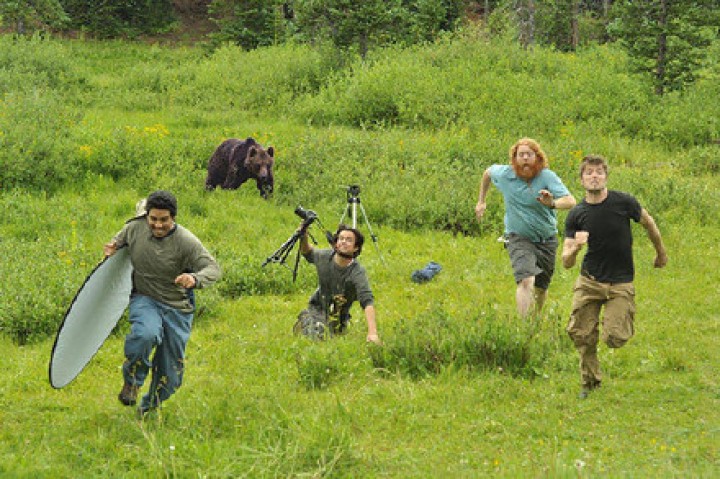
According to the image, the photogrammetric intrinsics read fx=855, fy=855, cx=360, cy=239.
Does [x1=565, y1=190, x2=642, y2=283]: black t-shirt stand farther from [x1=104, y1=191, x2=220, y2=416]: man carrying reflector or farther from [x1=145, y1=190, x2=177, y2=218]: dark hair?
[x1=145, y1=190, x2=177, y2=218]: dark hair

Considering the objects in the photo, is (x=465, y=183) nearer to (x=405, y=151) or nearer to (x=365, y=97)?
(x=405, y=151)

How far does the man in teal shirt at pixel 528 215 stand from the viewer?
896 cm

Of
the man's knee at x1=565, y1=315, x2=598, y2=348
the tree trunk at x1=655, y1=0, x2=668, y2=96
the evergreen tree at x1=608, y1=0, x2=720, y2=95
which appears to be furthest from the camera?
the tree trunk at x1=655, y1=0, x2=668, y2=96

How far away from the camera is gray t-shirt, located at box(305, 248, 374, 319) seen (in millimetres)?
8594

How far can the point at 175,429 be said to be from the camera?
6.74m

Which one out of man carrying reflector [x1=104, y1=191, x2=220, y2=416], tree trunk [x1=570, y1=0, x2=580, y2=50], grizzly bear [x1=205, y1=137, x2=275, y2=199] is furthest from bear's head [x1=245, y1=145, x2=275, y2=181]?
tree trunk [x1=570, y1=0, x2=580, y2=50]

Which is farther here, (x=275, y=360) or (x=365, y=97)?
(x=365, y=97)

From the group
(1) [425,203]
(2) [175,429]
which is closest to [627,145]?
(1) [425,203]

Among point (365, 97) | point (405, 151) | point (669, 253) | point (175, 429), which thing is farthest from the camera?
point (365, 97)

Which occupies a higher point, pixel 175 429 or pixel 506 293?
pixel 175 429

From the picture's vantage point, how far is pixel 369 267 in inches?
508

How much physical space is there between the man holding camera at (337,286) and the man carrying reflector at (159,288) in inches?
66.0

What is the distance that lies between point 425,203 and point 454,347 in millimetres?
7414

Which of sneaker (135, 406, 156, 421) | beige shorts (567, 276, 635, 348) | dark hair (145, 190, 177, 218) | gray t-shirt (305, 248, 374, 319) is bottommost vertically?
sneaker (135, 406, 156, 421)
